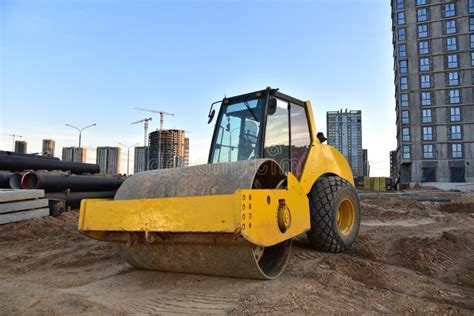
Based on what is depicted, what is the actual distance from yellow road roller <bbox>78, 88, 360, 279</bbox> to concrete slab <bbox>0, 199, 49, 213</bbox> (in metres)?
5.62

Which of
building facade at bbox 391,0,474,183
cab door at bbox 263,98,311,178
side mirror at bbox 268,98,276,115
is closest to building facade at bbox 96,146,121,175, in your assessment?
building facade at bbox 391,0,474,183

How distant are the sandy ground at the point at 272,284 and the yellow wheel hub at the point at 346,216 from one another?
37cm

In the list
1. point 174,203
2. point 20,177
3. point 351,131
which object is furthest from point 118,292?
point 351,131

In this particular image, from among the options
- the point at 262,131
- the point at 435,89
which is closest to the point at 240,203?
the point at 262,131

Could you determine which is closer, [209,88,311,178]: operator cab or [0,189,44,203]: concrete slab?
[209,88,311,178]: operator cab

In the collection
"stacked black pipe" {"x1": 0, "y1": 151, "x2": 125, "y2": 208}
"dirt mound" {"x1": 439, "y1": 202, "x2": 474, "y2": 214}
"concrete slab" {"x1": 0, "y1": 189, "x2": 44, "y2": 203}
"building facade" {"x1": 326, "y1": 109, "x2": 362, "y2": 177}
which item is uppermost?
"building facade" {"x1": 326, "y1": 109, "x2": 362, "y2": 177}

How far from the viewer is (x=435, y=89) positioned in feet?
186

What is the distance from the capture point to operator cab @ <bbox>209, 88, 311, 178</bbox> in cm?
519

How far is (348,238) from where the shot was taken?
5.74 meters

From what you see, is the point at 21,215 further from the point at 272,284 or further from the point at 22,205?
the point at 272,284

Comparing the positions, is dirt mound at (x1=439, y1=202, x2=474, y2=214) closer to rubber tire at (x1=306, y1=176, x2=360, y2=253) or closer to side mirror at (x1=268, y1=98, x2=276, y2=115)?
rubber tire at (x1=306, y1=176, x2=360, y2=253)

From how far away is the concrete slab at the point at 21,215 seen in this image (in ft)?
27.8

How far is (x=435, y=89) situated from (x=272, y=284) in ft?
202

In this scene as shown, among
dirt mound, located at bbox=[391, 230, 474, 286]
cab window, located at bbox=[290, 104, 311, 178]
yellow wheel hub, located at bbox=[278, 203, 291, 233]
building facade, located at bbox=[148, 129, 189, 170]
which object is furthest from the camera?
building facade, located at bbox=[148, 129, 189, 170]
